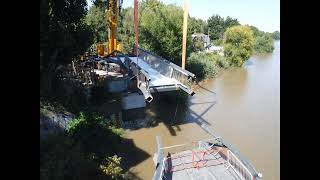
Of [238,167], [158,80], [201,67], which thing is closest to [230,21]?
[201,67]

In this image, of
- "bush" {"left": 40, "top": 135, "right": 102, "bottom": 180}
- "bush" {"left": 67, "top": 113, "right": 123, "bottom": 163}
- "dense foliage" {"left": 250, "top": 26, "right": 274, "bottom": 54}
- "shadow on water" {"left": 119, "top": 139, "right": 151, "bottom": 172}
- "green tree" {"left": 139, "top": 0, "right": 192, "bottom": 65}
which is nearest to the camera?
"bush" {"left": 40, "top": 135, "right": 102, "bottom": 180}

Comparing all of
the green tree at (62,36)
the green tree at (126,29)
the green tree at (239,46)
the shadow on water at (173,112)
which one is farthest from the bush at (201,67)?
the green tree at (62,36)

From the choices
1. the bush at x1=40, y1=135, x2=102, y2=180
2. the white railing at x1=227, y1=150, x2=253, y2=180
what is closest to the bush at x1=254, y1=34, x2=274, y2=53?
the white railing at x1=227, y1=150, x2=253, y2=180

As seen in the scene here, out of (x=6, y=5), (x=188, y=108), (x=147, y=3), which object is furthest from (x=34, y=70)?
(x=147, y=3)

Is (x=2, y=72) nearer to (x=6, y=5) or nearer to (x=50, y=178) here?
(x=6, y=5)

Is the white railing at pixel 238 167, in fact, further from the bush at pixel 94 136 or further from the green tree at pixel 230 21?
the green tree at pixel 230 21

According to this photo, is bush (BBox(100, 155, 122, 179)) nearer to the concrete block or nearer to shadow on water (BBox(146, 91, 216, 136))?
shadow on water (BBox(146, 91, 216, 136))
